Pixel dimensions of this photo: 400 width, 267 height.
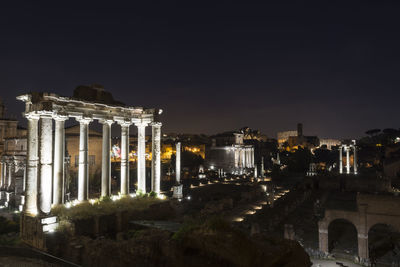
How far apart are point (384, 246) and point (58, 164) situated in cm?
2501

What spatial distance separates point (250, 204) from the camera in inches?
1099

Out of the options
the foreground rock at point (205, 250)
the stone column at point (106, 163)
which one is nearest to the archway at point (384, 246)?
the foreground rock at point (205, 250)

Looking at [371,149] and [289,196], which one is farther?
[371,149]

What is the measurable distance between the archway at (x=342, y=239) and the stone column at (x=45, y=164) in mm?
19223

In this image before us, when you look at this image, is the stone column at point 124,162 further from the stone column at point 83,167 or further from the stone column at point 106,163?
the stone column at point 83,167

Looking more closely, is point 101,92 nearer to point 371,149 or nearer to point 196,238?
point 196,238

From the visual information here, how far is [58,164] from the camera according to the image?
629 inches

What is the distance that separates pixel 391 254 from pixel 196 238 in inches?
734

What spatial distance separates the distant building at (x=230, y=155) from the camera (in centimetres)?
6712

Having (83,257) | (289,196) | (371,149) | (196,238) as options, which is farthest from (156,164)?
(371,149)

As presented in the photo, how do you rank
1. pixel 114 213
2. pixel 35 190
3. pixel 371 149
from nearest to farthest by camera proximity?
pixel 35 190, pixel 114 213, pixel 371 149

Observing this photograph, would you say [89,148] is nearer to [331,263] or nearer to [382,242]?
[331,263]

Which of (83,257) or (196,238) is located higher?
(196,238)

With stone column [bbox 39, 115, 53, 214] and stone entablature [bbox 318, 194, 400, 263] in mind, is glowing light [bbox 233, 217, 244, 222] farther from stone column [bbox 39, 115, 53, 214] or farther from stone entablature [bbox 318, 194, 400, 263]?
stone column [bbox 39, 115, 53, 214]
